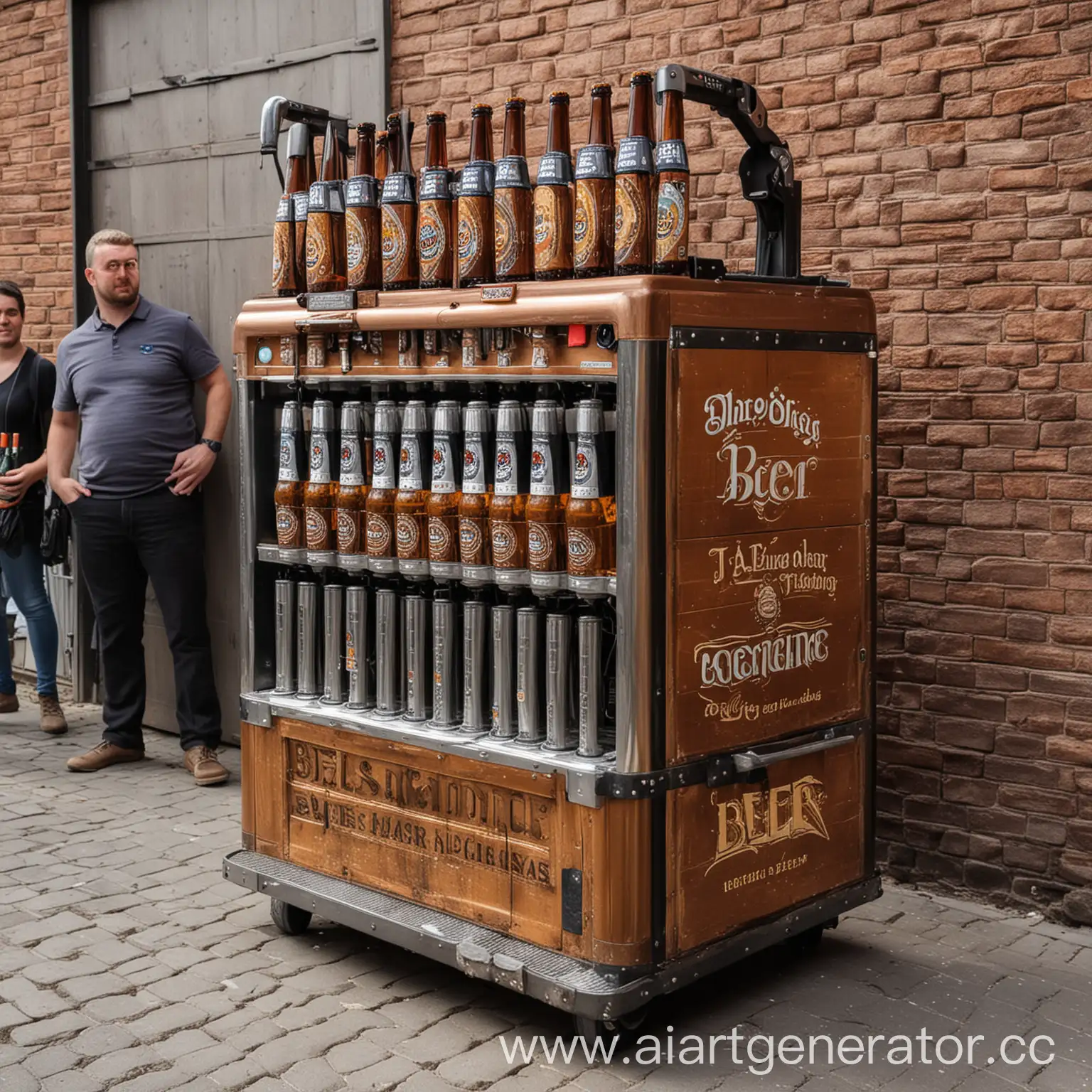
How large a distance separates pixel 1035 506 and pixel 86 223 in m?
5.56

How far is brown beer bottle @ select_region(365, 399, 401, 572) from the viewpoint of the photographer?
14.3 ft

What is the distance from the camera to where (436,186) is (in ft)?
13.9

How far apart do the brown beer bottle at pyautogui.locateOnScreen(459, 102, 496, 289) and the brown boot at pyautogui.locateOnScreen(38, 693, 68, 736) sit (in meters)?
4.33

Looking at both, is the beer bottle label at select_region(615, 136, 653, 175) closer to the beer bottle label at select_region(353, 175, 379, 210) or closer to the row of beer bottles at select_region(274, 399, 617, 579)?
the row of beer bottles at select_region(274, 399, 617, 579)

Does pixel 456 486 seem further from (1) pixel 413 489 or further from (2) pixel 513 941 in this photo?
(2) pixel 513 941

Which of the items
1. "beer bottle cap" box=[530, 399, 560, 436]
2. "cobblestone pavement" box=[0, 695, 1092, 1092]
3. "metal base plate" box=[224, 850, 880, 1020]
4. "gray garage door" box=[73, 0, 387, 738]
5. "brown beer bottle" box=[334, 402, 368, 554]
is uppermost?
"gray garage door" box=[73, 0, 387, 738]

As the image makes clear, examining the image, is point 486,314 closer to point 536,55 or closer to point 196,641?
point 536,55

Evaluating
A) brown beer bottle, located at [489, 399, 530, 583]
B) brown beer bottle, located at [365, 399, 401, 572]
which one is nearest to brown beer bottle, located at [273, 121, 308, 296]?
brown beer bottle, located at [365, 399, 401, 572]

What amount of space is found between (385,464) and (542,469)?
628 mm

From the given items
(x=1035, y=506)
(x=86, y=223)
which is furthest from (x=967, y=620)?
(x=86, y=223)

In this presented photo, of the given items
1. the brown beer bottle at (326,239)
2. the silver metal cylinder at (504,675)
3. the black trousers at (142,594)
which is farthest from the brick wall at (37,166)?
the silver metal cylinder at (504,675)

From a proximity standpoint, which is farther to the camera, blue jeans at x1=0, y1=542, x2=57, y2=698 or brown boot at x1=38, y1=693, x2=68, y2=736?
brown boot at x1=38, y1=693, x2=68, y2=736

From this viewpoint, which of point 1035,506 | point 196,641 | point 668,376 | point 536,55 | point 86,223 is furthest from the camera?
point 86,223

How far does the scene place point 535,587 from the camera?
13.1ft
